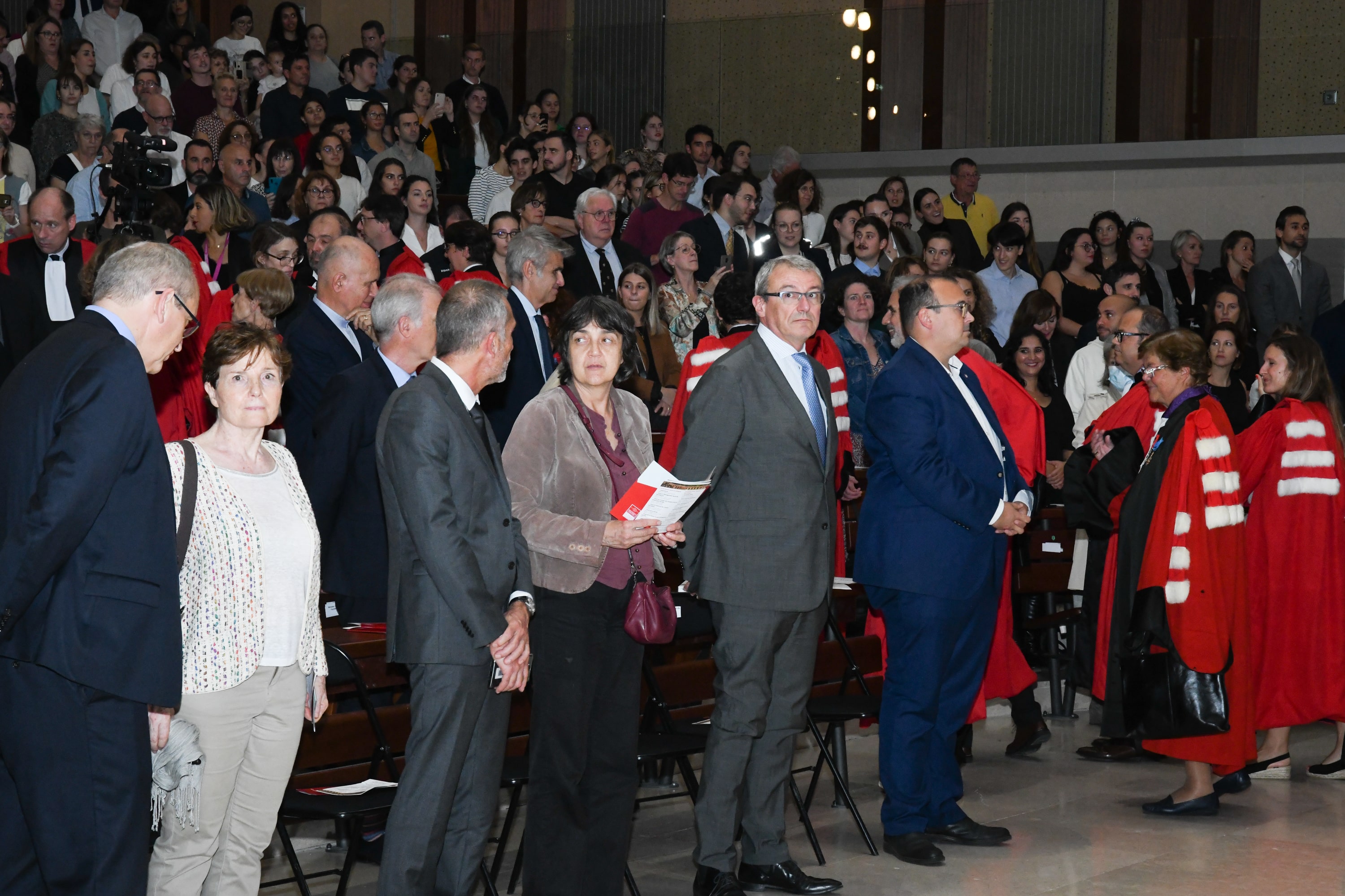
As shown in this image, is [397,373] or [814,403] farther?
[397,373]

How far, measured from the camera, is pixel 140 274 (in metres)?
3.17

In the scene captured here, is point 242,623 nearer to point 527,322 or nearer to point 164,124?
point 527,322

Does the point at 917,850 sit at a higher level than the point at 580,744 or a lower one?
lower

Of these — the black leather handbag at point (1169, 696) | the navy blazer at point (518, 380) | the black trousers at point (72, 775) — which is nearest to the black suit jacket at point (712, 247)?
the navy blazer at point (518, 380)

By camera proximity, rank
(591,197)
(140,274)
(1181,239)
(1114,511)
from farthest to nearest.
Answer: (1181,239)
(591,197)
(1114,511)
(140,274)

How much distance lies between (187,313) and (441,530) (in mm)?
771

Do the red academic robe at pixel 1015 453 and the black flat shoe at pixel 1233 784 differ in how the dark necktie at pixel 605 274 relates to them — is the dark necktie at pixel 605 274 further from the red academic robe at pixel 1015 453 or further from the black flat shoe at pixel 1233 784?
the black flat shoe at pixel 1233 784

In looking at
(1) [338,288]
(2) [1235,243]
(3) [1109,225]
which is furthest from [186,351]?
(2) [1235,243]

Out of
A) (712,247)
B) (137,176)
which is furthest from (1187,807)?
(712,247)

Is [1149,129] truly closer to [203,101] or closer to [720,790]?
[203,101]

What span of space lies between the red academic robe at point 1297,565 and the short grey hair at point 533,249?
9.92ft

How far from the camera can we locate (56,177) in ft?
27.2

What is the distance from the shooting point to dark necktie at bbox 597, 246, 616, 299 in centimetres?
788

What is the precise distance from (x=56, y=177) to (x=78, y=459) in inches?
236
